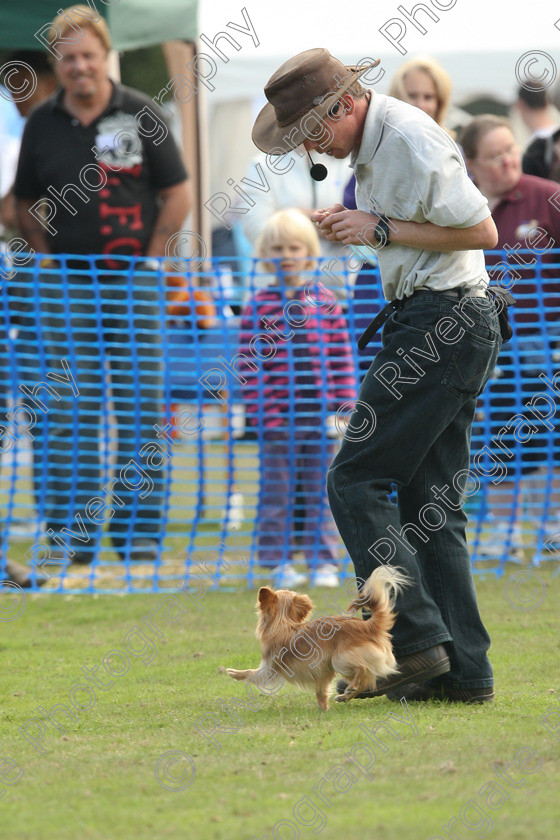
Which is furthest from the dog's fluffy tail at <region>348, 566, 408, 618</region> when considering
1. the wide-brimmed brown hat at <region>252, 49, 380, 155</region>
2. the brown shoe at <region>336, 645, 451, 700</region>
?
the wide-brimmed brown hat at <region>252, 49, 380, 155</region>

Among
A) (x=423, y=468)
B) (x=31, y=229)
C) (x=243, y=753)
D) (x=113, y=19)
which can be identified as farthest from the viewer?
(x=113, y=19)

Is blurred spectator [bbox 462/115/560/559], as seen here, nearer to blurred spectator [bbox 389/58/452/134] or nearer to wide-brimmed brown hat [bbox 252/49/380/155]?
blurred spectator [bbox 389/58/452/134]

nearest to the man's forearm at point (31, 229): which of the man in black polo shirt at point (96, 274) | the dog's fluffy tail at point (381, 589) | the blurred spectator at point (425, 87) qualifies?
the man in black polo shirt at point (96, 274)

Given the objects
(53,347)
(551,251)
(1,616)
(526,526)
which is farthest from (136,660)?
(526,526)

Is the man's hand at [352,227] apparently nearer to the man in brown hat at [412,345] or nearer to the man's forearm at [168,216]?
the man in brown hat at [412,345]

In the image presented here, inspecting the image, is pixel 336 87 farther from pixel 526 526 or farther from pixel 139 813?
pixel 526 526

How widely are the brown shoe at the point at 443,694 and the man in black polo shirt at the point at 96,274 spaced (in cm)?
274

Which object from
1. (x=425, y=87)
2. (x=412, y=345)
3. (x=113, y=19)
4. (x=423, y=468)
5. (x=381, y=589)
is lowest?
(x=381, y=589)

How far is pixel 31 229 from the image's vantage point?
6465 millimetres

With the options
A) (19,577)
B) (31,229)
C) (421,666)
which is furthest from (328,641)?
(31,229)

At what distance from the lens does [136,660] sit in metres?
4.10

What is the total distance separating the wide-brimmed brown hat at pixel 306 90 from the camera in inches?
117

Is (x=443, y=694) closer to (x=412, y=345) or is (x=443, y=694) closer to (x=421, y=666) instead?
(x=421, y=666)

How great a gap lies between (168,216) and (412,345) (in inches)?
140
